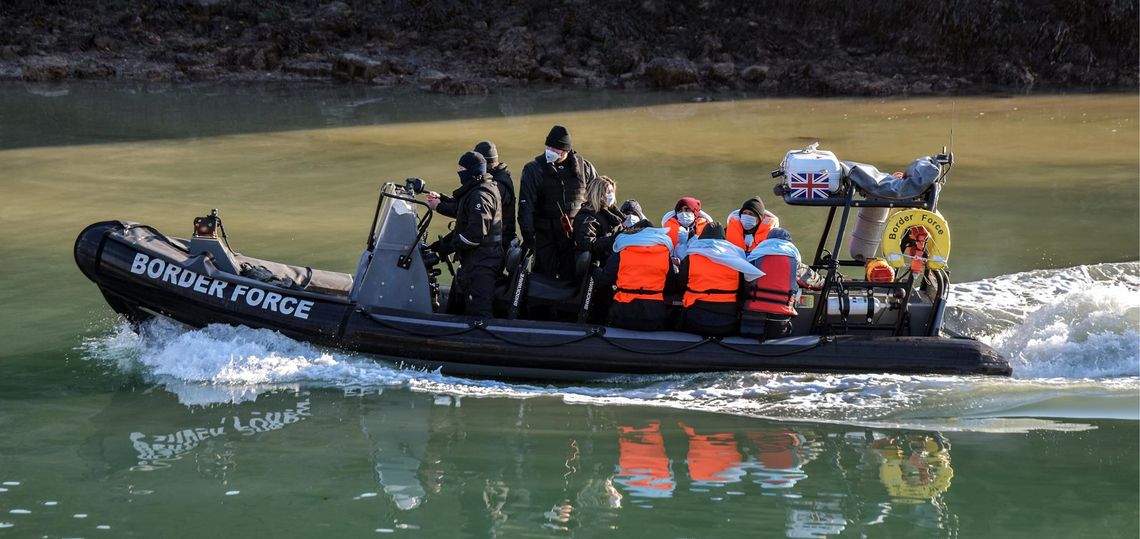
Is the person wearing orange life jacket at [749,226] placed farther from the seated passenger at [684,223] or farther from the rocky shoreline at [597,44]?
the rocky shoreline at [597,44]

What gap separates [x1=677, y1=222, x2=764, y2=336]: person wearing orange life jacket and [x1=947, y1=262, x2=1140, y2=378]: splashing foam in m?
1.52

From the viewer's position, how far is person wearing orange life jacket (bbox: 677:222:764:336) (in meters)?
7.13

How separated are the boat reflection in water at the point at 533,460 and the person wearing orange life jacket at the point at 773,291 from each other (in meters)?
0.76

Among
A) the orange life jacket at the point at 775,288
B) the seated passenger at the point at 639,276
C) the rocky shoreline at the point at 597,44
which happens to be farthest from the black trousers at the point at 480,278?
the rocky shoreline at the point at 597,44

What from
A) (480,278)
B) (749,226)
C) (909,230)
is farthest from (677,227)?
(909,230)

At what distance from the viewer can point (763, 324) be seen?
23.9 ft

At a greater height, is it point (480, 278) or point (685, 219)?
point (685, 219)

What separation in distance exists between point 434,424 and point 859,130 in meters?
11.7

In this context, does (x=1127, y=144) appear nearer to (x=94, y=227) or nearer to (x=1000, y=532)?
(x=1000, y=532)

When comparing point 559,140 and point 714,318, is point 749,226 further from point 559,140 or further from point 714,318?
point 559,140

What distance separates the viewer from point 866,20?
23062mm

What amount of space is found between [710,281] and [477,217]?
141cm

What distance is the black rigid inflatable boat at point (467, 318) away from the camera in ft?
23.7

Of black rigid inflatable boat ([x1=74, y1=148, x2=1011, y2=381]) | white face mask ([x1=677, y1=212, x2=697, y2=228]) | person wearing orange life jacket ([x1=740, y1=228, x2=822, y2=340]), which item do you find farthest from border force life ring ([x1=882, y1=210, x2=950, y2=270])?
white face mask ([x1=677, y1=212, x2=697, y2=228])
